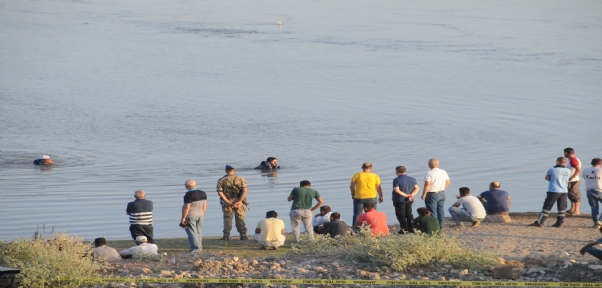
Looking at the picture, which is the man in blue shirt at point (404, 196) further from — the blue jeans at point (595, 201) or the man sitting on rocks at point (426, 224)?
the blue jeans at point (595, 201)

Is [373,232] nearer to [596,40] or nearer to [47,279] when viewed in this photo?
[47,279]

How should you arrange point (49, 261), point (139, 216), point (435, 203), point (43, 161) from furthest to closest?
point (43, 161), point (435, 203), point (139, 216), point (49, 261)

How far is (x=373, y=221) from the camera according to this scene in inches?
516

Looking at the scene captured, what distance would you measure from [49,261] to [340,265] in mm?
3660

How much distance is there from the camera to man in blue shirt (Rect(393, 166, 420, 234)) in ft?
46.2

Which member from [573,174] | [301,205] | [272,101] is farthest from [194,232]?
[272,101]

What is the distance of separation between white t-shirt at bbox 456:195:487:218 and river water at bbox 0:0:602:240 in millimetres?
4414

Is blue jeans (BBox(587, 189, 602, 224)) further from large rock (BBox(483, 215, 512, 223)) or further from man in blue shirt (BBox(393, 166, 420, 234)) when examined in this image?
man in blue shirt (BBox(393, 166, 420, 234))

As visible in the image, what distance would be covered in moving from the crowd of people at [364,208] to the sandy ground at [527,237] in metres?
0.26

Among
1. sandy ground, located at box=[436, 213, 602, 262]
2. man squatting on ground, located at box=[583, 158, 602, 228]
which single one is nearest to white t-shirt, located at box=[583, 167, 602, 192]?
man squatting on ground, located at box=[583, 158, 602, 228]

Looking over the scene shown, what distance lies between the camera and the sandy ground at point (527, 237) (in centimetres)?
1278

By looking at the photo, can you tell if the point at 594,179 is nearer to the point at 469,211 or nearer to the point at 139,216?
the point at 469,211

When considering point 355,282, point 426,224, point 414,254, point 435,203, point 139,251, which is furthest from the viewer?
point 435,203

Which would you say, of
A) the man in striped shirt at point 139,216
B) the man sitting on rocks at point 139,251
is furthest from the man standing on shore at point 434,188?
the man sitting on rocks at point 139,251
